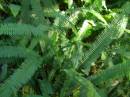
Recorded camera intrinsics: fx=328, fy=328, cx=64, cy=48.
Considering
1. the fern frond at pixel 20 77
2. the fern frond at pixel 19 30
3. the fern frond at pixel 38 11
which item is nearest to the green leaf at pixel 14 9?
the fern frond at pixel 38 11

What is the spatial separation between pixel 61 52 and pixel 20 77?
0.68 metres

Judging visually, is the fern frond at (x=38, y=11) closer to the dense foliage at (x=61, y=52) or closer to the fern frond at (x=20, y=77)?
the dense foliage at (x=61, y=52)

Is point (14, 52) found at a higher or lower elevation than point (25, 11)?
lower

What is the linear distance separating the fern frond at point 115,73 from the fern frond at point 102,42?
256 millimetres

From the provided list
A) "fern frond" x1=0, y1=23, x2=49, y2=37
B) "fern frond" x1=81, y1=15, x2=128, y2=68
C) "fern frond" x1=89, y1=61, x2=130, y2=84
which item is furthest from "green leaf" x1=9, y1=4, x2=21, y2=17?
"fern frond" x1=89, y1=61, x2=130, y2=84

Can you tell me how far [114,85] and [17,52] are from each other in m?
1.12

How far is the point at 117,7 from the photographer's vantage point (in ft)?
15.1

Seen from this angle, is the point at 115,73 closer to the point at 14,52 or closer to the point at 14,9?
the point at 14,52

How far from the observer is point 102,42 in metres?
3.67

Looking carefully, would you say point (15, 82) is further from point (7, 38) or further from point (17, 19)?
point (17, 19)

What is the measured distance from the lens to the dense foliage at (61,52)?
3332mm

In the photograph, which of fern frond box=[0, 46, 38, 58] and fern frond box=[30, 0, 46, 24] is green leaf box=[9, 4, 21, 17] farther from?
fern frond box=[0, 46, 38, 58]

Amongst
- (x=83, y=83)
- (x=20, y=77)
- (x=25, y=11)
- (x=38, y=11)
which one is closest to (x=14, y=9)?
(x=25, y=11)

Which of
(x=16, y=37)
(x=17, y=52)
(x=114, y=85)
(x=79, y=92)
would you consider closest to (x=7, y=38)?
(x=16, y=37)
